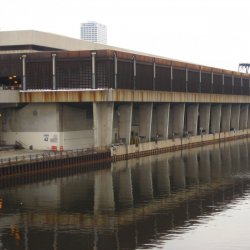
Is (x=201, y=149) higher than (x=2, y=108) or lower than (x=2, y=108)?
lower

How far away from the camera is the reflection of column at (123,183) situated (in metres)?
57.5

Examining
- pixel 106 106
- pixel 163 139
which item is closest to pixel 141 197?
pixel 106 106

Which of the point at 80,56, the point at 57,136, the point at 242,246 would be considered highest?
the point at 80,56

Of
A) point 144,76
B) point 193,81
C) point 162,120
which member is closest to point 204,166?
point 144,76

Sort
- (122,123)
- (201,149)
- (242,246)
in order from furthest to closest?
(201,149) < (122,123) < (242,246)

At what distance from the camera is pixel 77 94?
3477 inches

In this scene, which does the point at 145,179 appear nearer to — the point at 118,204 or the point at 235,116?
the point at 118,204

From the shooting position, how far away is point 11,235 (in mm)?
43188

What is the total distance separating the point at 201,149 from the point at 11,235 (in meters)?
73.8

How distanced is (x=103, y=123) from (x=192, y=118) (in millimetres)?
44833

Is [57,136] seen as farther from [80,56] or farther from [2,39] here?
[2,39]

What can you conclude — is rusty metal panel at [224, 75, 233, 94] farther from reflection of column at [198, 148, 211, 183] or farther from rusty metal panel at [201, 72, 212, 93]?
reflection of column at [198, 148, 211, 183]

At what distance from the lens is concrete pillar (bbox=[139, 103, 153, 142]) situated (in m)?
105

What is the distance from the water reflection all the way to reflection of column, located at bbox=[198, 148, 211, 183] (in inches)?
5.2
